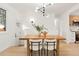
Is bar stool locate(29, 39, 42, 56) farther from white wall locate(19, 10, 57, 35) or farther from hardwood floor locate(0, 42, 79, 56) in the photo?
white wall locate(19, 10, 57, 35)

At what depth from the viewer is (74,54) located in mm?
3406

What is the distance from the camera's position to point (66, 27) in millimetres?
3822

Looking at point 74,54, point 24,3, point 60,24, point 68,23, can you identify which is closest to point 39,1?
point 24,3

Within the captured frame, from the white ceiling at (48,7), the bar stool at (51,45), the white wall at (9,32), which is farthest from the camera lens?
the bar stool at (51,45)

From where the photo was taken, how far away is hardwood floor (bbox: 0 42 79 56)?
342 cm

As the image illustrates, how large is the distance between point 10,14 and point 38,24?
0.71 metres

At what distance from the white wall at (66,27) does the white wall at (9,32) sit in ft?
3.67

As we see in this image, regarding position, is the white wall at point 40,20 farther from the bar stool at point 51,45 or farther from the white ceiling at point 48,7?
the bar stool at point 51,45

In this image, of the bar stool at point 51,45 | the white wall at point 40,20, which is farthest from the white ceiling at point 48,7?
the bar stool at point 51,45

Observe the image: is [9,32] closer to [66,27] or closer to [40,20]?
[40,20]

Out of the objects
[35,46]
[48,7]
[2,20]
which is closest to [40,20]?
[48,7]

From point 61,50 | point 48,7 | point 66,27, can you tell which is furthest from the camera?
point 66,27

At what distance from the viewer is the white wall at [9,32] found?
139 inches

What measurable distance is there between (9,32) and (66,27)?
1.43 m
